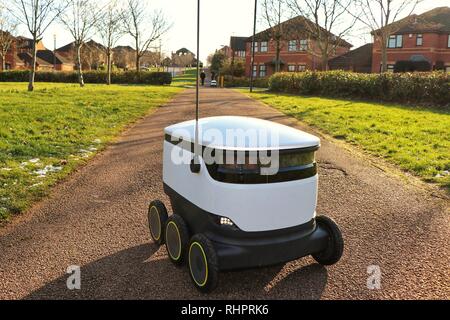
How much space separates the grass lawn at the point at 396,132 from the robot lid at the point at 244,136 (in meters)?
4.33

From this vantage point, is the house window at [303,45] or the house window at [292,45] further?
the house window at [292,45]

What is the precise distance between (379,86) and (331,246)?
1930cm

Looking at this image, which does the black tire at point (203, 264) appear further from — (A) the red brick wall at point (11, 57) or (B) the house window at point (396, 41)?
(A) the red brick wall at point (11, 57)

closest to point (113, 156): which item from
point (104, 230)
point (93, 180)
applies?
point (93, 180)

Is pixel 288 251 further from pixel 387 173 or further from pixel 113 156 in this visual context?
pixel 113 156

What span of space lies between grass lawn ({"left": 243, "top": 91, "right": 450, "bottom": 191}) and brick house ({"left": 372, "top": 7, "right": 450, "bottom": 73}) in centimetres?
3542

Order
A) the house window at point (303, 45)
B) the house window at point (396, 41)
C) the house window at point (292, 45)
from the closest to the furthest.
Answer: the house window at point (396, 41) < the house window at point (303, 45) < the house window at point (292, 45)

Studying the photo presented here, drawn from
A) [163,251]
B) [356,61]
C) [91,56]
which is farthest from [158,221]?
[91,56]

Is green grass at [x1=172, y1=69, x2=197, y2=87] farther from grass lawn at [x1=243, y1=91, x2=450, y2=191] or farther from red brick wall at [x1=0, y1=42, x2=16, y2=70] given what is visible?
grass lawn at [x1=243, y1=91, x2=450, y2=191]

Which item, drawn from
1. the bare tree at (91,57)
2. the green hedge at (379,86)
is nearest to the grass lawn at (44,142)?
the green hedge at (379,86)

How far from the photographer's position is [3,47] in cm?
6203

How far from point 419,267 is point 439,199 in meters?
2.50

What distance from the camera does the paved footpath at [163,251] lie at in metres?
3.34

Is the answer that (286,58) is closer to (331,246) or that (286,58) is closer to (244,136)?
(331,246)
